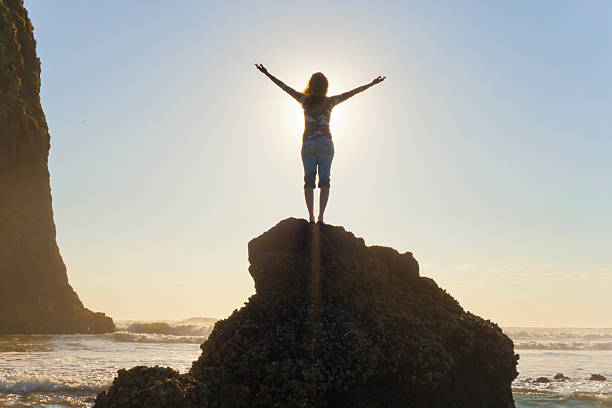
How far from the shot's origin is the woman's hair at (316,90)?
8008 mm

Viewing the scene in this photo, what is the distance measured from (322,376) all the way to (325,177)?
352 cm

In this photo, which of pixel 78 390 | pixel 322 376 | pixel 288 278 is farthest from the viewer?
pixel 78 390

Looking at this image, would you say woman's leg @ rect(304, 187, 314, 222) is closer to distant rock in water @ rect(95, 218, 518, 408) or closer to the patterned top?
distant rock in water @ rect(95, 218, 518, 408)

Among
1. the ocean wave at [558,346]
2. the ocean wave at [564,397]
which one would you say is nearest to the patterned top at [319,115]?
the ocean wave at [564,397]

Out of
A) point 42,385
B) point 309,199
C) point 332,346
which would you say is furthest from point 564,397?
point 42,385

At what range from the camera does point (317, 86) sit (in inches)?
318

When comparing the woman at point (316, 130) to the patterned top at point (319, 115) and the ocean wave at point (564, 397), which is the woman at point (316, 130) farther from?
the ocean wave at point (564, 397)

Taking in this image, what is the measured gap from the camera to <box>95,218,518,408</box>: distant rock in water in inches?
209

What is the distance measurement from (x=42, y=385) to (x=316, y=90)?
37.2ft

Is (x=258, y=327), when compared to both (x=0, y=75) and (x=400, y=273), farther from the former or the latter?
(x=0, y=75)

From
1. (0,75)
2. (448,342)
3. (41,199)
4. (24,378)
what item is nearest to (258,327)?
(448,342)

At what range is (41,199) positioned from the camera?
1686 inches

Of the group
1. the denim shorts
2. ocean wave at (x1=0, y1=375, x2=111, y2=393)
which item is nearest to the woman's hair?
the denim shorts

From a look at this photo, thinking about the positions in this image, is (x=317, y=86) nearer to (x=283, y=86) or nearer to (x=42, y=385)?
(x=283, y=86)
